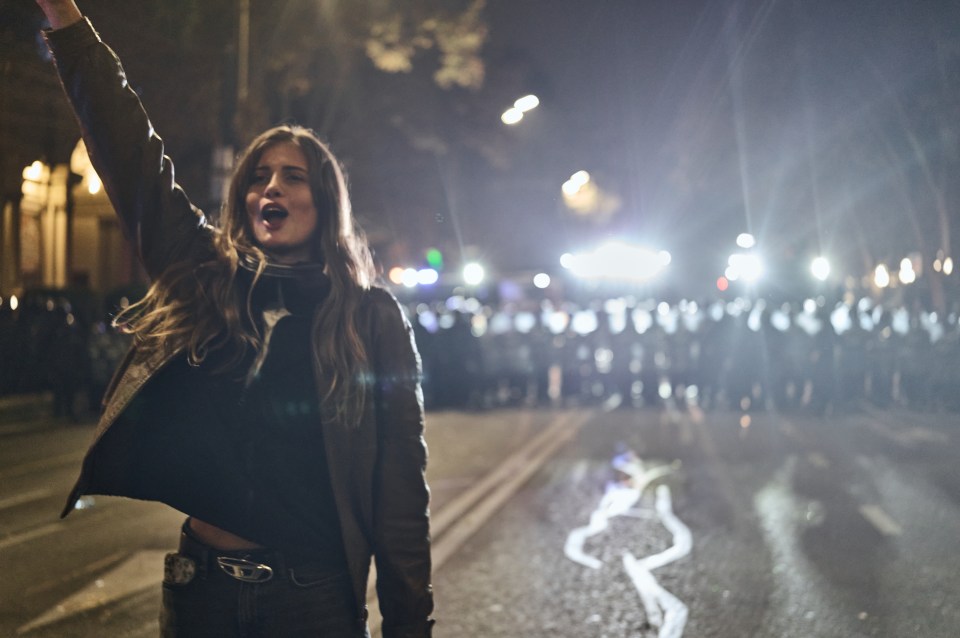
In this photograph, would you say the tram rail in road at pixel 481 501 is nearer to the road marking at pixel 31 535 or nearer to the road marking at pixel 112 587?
the road marking at pixel 112 587

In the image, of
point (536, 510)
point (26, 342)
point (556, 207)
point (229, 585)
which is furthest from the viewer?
point (556, 207)

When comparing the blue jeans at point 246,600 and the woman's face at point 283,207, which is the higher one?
the woman's face at point 283,207

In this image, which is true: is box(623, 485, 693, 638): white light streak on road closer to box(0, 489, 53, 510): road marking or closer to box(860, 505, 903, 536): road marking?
box(860, 505, 903, 536): road marking

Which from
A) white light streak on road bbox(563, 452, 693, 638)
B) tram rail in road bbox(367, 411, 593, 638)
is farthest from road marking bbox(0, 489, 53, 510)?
white light streak on road bbox(563, 452, 693, 638)

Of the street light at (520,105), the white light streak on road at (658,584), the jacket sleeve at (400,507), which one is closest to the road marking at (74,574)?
the white light streak on road at (658,584)

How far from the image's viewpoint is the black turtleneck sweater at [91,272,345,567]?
252 centimetres

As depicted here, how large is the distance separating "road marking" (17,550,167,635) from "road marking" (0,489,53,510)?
174 centimetres

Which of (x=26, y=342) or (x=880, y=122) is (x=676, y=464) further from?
(x=880, y=122)

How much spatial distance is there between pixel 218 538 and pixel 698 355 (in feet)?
58.1

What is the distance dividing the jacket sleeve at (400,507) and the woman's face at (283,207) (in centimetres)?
36

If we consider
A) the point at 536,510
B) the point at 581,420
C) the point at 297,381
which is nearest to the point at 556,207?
the point at 581,420

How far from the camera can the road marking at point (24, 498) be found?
29.0 feet

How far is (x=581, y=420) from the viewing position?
685 inches

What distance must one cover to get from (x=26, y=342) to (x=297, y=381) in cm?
1256
